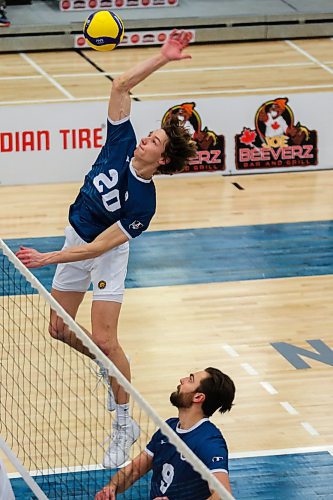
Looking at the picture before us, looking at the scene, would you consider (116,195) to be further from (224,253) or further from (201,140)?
(201,140)

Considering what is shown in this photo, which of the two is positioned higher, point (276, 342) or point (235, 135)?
point (235, 135)

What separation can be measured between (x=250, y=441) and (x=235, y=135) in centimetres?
811

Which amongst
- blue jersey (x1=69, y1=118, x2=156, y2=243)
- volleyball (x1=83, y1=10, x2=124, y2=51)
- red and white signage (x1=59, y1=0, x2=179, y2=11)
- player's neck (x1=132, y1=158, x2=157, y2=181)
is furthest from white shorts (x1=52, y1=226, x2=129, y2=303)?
red and white signage (x1=59, y1=0, x2=179, y2=11)

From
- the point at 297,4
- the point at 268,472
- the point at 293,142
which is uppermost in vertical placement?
the point at 297,4

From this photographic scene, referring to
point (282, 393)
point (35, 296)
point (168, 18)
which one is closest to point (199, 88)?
point (168, 18)

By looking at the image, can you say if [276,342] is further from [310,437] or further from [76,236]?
[76,236]

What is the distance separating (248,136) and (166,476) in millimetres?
10915

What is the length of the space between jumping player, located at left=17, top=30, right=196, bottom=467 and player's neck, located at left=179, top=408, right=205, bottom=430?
2.05 meters

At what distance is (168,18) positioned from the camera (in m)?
25.8

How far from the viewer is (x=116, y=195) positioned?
Result: 10617 mm

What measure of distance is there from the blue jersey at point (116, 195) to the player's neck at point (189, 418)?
2340 mm

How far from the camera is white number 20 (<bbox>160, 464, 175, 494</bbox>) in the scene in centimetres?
830

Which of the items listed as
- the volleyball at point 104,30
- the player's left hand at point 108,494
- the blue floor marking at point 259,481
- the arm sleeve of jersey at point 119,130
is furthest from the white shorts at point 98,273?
the player's left hand at point 108,494

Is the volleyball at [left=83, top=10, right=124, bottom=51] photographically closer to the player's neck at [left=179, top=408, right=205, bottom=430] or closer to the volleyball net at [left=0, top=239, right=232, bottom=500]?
the volleyball net at [left=0, top=239, right=232, bottom=500]
